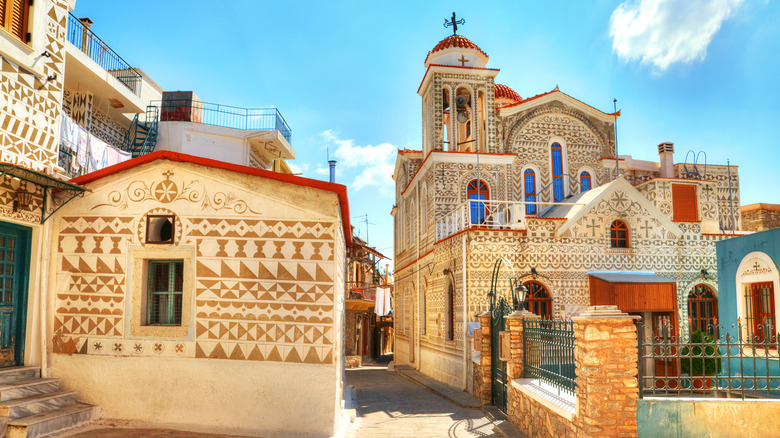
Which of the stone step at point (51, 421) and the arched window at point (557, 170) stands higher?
the arched window at point (557, 170)

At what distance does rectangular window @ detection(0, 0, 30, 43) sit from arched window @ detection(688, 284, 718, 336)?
16199 mm

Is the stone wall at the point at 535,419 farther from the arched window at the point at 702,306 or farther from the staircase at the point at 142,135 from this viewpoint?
the staircase at the point at 142,135

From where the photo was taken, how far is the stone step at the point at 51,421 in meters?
6.63

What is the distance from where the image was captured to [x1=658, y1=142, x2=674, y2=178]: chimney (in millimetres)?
20641

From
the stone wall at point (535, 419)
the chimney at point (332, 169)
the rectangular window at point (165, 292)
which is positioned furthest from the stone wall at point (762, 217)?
the rectangular window at point (165, 292)

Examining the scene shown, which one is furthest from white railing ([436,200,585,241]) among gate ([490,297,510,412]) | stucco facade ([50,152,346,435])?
stucco facade ([50,152,346,435])

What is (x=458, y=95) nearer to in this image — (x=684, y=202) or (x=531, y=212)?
(x=531, y=212)

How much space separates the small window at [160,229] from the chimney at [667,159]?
1790cm

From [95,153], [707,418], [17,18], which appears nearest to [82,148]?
[95,153]

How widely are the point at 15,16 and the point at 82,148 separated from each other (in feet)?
17.3

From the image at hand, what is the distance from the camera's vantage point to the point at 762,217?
76.5ft

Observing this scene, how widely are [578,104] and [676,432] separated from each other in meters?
15.2

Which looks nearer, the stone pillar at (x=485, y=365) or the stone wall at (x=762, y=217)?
the stone pillar at (x=485, y=365)

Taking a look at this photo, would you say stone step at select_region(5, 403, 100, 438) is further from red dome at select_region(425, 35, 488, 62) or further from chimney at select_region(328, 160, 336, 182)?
red dome at select_region(425, 35, 488, 62)
